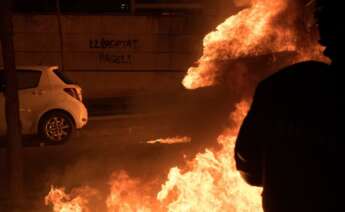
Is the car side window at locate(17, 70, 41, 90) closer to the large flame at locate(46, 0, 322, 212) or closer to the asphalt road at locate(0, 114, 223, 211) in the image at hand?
the asphalt road at locate(0, 114, 223, 211)

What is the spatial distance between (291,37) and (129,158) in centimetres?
644

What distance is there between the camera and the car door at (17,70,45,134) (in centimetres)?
1268

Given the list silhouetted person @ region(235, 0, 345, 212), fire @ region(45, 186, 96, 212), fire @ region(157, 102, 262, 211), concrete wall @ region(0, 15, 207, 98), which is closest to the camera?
silhouetted person @ region(235, 0, 345, 212)

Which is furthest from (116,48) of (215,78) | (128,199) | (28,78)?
(215,78)

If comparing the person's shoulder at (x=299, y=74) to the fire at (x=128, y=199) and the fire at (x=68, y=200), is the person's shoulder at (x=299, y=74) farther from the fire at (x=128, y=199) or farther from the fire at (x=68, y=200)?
the fire at (x=68, y=200)

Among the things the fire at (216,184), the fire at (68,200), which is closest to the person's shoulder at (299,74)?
the fire at (216,184)

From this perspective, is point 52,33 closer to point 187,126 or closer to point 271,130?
point 187,126

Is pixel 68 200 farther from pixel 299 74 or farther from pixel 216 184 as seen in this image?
pixel 299 74

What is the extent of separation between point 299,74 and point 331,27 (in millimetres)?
208

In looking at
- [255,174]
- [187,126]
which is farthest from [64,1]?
[255,174]

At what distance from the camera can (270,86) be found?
7.88 ft

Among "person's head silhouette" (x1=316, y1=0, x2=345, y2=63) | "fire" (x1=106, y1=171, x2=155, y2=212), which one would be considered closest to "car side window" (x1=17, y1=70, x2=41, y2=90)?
"fire" (x1=106, y1=171, x2=155, y2=212)

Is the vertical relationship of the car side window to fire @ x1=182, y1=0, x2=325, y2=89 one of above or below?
below

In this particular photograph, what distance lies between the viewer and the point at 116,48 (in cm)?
1986
